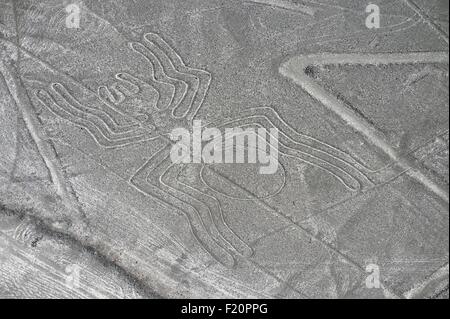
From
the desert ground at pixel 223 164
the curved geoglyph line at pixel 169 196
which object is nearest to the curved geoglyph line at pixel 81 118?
the desert ground at pixel 223 164

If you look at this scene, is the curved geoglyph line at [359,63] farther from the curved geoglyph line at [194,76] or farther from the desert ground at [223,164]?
the curved geoglyph line at [194,76]

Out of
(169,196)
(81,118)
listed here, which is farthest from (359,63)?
(81,118)

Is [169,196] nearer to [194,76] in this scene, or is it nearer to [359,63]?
[194,76]

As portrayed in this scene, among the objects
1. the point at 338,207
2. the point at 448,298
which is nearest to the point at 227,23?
the point at 338,207

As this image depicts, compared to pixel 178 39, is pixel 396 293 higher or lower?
lower

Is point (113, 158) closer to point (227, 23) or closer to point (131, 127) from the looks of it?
point (131, 127)

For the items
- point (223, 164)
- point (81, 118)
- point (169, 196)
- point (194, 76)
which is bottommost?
point (169, 196)
